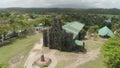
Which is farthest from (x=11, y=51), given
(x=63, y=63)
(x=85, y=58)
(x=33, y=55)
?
(x=85, y=58)

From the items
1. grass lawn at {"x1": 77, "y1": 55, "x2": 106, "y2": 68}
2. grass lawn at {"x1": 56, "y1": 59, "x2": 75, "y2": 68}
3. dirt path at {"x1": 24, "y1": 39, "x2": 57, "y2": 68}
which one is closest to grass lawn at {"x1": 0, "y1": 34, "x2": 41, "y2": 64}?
dirt path at {"x1": 24, "y1": 39, "x2": 57, "y2": 68}

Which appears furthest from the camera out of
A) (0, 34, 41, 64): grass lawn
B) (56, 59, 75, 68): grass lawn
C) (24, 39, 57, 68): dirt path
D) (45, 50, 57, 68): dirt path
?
(0, 34, 41, 64): grass lawn

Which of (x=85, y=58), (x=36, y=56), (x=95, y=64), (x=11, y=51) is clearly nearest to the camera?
(x=95, y=64)

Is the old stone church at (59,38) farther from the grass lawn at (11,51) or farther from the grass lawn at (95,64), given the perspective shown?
the grass lawn at (95,64)

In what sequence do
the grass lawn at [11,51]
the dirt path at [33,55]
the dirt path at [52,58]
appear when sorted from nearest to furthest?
the dirt path at [52,58]
the dirt path at [33,55]
the grass lawn at [11,51]

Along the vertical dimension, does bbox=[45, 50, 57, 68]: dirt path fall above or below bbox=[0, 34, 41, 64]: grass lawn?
above

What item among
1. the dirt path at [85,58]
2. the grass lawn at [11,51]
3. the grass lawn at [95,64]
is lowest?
the grass lawn at [11,51]

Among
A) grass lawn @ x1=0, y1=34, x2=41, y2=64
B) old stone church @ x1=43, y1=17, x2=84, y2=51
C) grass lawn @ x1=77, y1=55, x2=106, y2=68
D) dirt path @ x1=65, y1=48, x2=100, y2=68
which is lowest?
grass lawn @ x1=0, y1=34, x2=41, y2=64

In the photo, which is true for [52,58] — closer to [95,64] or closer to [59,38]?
[59,38]

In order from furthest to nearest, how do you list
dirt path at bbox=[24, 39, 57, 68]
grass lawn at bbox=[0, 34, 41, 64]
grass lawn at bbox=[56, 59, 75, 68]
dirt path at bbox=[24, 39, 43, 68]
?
grass lawn at bbox=[0, 34, 41, 64]
dirt path at bbox=[24, 39, 43, 68]
dirt path at bbox=[24, 39, 57, 68]
grass lawn at bbox=[56, 59, 75, 68]

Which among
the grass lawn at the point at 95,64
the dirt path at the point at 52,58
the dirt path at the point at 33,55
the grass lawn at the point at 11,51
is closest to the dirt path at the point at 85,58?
the grass lawn at the point at 95,64

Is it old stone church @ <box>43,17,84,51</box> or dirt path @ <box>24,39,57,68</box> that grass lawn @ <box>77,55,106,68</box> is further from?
old stone church @ <box>43,17,84,51</box>

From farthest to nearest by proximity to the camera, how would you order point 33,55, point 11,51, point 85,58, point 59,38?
point 11,51 → point 59,38 → point 33,55 → point 85,58
